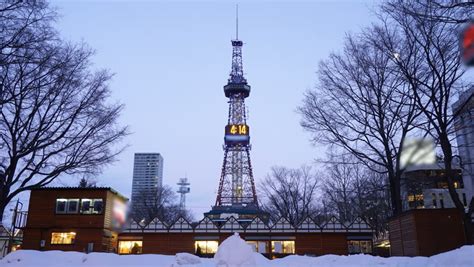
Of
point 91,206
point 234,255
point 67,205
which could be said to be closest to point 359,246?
point 91,206

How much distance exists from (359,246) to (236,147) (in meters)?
51.1

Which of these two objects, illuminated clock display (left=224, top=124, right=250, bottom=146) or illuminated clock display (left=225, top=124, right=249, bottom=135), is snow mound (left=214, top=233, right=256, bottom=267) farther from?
illuminated clock display (left=225, top=124, right=249, bottom=135)

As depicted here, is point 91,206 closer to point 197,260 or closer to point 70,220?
point 70,220

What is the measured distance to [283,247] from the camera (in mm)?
34562

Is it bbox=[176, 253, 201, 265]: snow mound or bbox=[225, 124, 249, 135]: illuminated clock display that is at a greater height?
bbox=[225, 124, 249, 135]: illuminated clock display

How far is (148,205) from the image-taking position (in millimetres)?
66188

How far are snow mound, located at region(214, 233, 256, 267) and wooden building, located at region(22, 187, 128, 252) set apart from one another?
2167 cm

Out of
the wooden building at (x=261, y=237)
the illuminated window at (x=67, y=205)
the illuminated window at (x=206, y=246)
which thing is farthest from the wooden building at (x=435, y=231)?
the illuminated window at (x=67, y=205)

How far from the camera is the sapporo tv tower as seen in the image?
7856cm

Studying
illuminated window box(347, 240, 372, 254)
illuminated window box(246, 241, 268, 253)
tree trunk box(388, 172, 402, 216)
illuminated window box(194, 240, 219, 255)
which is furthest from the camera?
illuminated window box(246, 241, 268, 253)

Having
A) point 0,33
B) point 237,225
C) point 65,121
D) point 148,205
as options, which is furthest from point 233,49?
point 0,33

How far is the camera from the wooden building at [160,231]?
30656 mm

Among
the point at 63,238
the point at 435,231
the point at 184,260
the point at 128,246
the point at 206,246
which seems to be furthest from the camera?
the point at 128,246

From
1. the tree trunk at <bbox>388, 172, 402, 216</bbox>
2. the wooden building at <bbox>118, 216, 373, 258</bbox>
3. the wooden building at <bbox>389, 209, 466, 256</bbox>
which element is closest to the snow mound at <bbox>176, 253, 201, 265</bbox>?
the wooden building at <bbox>389, 209, 466, 256</bbox>
